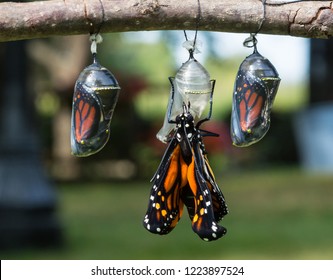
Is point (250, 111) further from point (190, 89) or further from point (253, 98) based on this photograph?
point (190, 89)

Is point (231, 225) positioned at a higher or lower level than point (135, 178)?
lower

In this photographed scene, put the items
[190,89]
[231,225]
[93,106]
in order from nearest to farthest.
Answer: [93,106] → [190,89] → [231,225]

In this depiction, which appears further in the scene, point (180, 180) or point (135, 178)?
point (135, 178)

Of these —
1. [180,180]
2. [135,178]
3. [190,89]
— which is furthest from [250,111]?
[135,178]

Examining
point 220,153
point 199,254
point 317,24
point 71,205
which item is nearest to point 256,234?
point 199,254

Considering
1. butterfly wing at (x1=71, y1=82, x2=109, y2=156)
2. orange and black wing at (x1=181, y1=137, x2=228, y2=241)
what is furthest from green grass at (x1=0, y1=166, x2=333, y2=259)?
butterfly wing at (x1=71, y1=82, x2=109, y2=156)

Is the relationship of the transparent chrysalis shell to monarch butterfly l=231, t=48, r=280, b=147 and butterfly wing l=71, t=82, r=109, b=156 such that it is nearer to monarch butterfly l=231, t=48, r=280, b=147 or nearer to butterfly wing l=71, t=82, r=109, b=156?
monarch butterfly l=231, t=48, r=280, b=147
